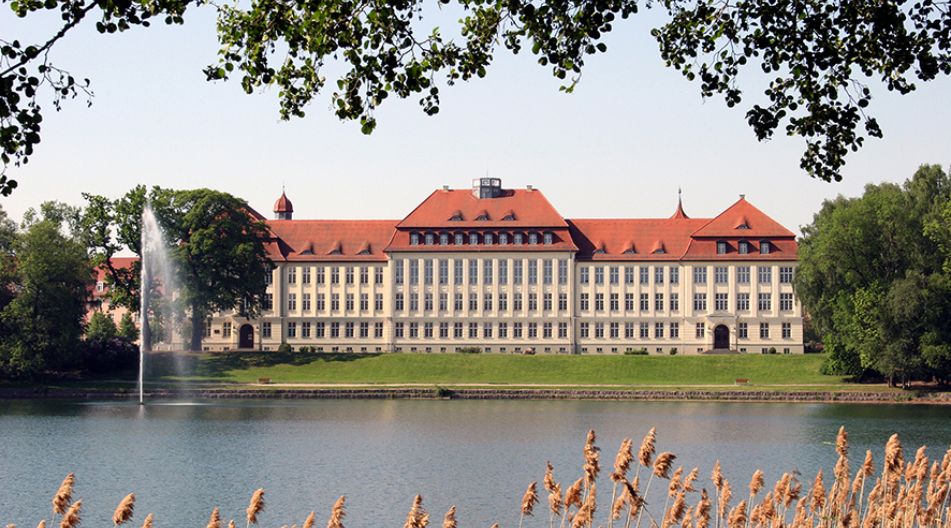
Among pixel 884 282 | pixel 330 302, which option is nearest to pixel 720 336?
pixel 330 302

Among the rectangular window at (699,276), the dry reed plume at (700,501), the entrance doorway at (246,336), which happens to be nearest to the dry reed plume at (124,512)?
the dry reed plume at (700,501)

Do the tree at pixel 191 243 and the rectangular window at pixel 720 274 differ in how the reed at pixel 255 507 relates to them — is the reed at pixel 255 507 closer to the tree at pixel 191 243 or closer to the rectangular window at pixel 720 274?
the tree at pixel 191 243

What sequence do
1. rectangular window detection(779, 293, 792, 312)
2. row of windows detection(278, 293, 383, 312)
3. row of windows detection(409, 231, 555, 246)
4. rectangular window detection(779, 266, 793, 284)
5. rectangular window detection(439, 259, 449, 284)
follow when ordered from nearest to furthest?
rectangular window detection(779, 293, 792, 312), rectangular window detection(779, 266, 793, 284), row of windows detection(409, 231, 555, 246), rectangular window detection(439, 259, 449, 284), row of windows detection(278, 293, 383, 312)

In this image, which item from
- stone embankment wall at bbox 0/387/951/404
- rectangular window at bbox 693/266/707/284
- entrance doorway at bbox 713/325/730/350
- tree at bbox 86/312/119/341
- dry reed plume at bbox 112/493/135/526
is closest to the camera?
dry reed plume at bbox 112/493/135/526

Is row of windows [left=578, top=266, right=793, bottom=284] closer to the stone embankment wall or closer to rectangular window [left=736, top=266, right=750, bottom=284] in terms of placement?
rectangular window [left=736, top=266, right=750, bottom=284]

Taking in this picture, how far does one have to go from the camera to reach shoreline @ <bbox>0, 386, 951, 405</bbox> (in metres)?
80.3

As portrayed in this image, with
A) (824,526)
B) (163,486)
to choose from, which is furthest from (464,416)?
(824,526)

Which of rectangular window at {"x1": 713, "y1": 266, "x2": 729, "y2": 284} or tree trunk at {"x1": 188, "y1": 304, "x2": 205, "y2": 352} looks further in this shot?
rectangular window at {"x1": 713, "y1": 266, "x2": 729, "y2": 284}

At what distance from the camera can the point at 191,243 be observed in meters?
100

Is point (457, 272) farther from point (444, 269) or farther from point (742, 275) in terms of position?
point (742, 275)

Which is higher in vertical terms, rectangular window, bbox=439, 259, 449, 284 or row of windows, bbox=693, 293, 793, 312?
rectangular window, bbox=439, 259, 449, 284

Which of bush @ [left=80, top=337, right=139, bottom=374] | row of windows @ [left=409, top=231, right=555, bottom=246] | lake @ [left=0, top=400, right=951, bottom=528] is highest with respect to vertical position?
row of windows @ [left=409, top=231, right=555, bottom=246]

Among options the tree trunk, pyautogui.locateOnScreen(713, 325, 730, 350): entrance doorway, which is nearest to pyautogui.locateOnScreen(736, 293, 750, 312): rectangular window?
pyautogui.locateOnScreen(713, 325, 730, 350): entrance doorway

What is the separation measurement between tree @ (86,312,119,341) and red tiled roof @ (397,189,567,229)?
25.9 metres
